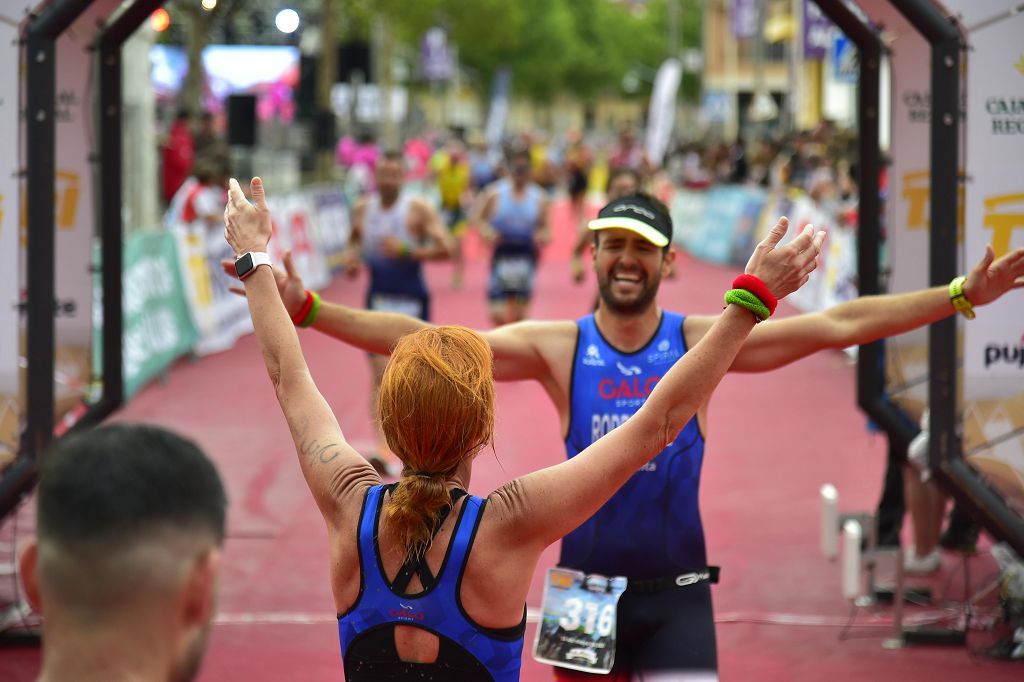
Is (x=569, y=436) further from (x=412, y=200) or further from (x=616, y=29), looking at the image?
(x=616, y=29)

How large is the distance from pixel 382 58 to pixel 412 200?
103 feet

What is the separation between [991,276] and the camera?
3963 millimetres

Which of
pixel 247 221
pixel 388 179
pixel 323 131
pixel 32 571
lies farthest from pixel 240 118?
pixel 32 571

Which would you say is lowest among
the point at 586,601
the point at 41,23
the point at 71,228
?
the point at 586,601

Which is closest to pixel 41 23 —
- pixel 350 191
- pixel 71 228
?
pixel 71 228

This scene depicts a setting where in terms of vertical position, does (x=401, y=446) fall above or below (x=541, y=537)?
above

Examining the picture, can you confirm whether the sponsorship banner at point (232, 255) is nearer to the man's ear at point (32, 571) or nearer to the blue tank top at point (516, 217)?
the blue tank top at point (516, 217)

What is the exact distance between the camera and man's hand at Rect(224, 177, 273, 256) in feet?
11.0

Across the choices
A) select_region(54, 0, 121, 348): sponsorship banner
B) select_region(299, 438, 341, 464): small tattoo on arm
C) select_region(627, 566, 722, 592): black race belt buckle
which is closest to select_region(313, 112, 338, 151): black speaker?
select_region(54, 0, 121, 348): sponsorship banner

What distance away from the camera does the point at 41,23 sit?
541 cm

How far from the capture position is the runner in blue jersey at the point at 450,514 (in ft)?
8.92

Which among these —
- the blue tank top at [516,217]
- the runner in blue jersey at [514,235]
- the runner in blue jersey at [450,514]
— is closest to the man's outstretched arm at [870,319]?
the runner in blue jersey at [450,514]

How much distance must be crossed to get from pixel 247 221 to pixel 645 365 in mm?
1443

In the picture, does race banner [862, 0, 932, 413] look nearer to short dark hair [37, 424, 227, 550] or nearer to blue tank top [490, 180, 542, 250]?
short dark hair [37, 424, 227, 550]
